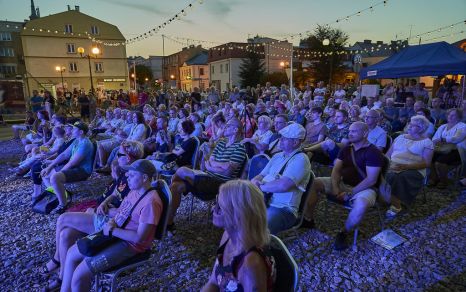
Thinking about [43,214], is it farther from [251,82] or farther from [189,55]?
[189,55]

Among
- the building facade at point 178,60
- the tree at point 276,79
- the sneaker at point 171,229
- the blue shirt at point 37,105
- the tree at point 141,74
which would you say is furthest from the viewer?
the building facade at point 178,60

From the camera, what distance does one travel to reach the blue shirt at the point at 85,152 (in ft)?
14.1

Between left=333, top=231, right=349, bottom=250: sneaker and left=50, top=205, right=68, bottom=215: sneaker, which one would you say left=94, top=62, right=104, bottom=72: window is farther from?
left=333, top=231, right=349, bottom=250: sneaker

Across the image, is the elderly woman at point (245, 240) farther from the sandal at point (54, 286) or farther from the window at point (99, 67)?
the window at point (99, 67)

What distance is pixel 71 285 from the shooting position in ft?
6.73

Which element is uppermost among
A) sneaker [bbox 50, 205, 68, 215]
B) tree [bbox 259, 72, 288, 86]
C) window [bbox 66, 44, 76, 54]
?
window [bbox 66, 44, 76, 54]

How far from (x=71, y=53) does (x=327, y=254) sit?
118ft

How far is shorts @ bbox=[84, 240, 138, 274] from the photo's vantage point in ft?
6.72

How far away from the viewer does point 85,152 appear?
430 cm

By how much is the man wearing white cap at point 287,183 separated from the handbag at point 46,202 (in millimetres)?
3131

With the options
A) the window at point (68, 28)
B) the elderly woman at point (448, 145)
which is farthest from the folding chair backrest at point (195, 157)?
the window at point (68, 28)

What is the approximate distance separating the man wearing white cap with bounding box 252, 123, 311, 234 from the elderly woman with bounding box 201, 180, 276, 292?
111 centimetres

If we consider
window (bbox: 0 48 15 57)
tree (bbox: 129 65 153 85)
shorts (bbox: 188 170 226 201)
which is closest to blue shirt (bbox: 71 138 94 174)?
shorts (bbox: 188 170 226 201)

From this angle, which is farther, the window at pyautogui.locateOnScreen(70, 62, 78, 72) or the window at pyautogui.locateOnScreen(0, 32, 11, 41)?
the window at pyautogui.locateOnScreen(0, 32, 11, 41)
